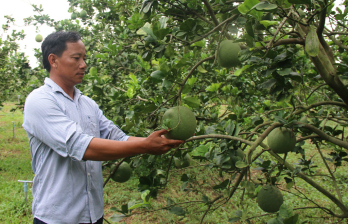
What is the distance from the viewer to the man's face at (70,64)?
1.40 meters

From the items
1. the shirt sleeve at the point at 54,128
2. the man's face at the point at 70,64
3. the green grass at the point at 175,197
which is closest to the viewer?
the shirt sleeve at the point at 54,128

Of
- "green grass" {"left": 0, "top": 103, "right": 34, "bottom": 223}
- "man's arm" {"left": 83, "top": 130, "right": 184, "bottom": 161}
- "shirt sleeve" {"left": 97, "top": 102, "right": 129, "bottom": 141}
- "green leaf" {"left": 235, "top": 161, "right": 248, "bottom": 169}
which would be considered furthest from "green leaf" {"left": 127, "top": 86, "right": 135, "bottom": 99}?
"green grass" {"left": 0, "top": 103, "right": 34, "bottom": 223}

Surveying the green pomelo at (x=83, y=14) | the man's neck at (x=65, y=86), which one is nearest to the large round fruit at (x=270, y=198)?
the man's neck at (x=65, y=86)

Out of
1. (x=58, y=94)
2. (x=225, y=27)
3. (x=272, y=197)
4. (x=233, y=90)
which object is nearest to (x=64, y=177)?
(x=58, y=94)

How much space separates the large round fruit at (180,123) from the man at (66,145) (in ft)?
0.12

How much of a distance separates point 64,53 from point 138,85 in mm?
515

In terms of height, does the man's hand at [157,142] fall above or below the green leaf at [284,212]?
A: above

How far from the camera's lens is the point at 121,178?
70.7 inches

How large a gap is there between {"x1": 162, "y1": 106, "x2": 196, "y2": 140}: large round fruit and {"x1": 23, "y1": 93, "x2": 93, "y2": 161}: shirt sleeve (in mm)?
369

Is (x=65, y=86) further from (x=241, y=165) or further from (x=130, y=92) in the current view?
(x=241, y=165)

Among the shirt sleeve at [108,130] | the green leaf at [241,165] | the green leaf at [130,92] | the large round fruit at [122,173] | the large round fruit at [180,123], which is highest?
the green leaf at [130,92]

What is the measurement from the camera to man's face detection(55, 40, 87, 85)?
1.40 metres

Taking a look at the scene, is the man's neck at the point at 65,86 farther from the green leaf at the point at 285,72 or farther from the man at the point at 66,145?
the green leaf at the point at 285,72

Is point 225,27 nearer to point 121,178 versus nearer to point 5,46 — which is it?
point 121,178
